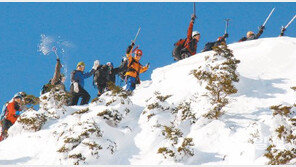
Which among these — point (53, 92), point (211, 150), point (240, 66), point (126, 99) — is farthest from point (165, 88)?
point (211, 150)

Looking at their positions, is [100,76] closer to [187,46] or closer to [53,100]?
[53,100]

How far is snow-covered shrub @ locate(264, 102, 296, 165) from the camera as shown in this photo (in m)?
7.42

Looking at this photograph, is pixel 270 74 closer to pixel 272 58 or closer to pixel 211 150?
pixel 272 58

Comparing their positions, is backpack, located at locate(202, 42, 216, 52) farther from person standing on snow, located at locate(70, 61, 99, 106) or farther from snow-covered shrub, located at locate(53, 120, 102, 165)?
snow-covered shrub, located at locate(53, 120, 102, 165)

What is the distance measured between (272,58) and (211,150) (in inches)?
224

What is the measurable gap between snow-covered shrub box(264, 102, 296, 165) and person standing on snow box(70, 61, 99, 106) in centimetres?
736

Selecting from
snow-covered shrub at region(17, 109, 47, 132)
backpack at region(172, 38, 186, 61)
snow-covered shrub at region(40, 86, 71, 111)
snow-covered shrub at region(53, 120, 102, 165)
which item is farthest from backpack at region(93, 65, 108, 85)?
snow-covered shrub at region(53, 120, 102, 165)

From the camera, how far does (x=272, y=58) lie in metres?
13.2

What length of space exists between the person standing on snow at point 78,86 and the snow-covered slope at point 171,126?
149 centimetres

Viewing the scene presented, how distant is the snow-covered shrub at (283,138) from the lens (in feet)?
24.3

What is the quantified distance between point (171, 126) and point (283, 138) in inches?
101

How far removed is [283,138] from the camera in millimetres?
8148

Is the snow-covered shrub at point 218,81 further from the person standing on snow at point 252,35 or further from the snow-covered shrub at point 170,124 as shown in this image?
the person standing on snow at point 252,35

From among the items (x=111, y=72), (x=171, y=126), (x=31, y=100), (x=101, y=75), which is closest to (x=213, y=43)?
(x=111, y=72)
